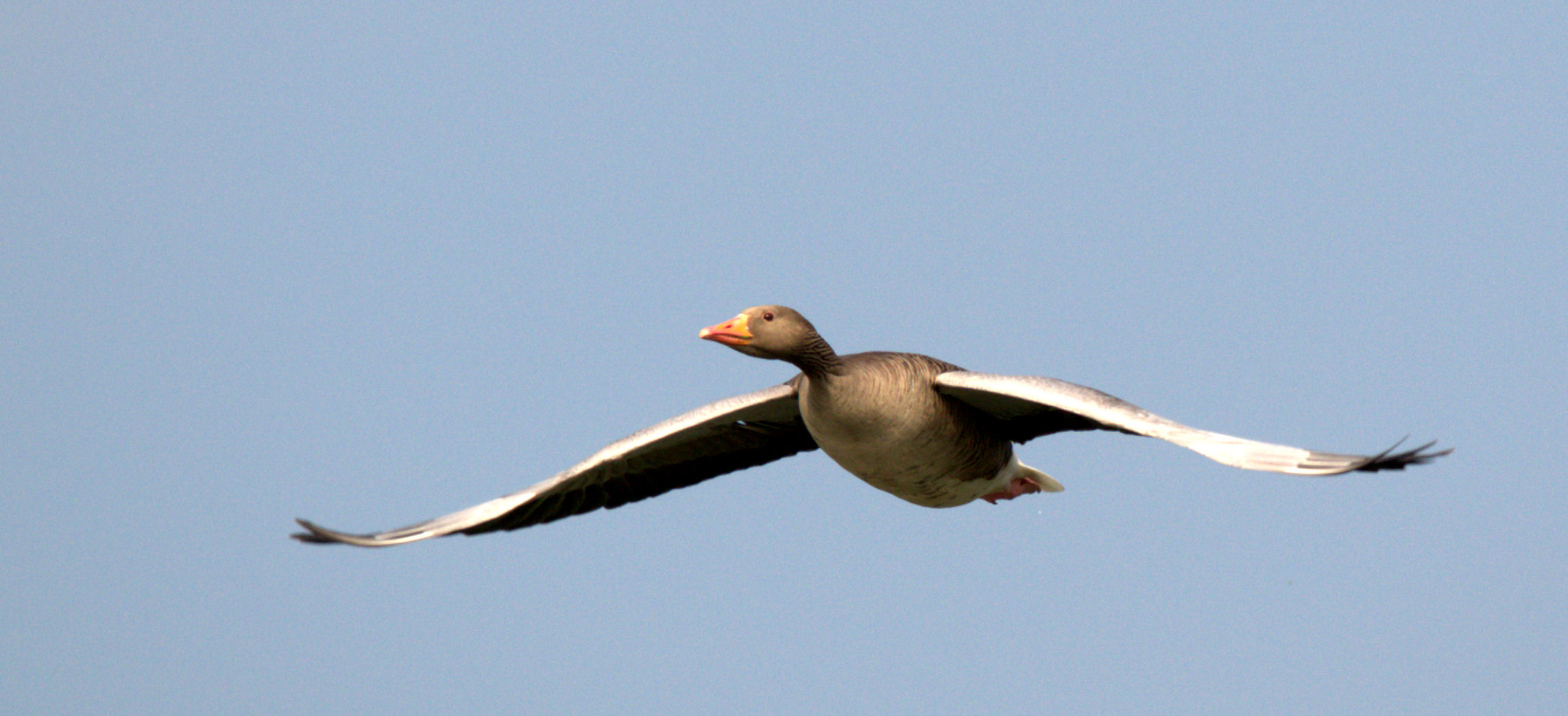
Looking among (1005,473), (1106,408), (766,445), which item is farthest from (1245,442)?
(766,445)

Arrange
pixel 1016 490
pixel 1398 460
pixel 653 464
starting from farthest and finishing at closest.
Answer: pixel 1016 490
pixel 653 464
pixel 1398 460

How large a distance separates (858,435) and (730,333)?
102cm

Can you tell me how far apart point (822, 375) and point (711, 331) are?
28.8 inches

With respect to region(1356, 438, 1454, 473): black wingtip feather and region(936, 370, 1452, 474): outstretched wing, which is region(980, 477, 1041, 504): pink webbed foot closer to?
region(936, 370, 1452, 474): outstretched wing

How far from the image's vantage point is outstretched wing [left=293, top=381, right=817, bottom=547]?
341 inches

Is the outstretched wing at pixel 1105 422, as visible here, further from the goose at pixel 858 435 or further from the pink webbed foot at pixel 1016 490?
the pink webbed foot at pixel 1016 490

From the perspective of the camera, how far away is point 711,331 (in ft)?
25.4

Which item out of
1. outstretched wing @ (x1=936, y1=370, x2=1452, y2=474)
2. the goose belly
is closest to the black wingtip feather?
outstretched wing @ (x1=936, y1=370, x2=1452, y2=474)

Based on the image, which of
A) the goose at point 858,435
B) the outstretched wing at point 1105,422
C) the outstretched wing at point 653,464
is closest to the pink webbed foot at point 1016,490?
the goose at point 858,435

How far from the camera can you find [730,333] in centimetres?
775

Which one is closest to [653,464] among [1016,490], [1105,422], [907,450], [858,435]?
[858,435]

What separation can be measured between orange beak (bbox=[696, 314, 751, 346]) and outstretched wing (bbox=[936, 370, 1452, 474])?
51.0 inches

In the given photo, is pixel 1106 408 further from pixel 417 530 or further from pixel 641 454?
pixel 417 530

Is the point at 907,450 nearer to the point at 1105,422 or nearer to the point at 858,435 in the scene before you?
the point at 858,435
